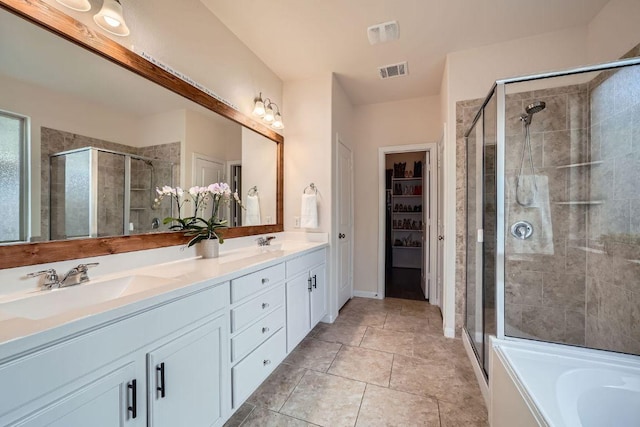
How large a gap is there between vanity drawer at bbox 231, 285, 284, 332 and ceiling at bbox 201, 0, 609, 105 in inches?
83.6

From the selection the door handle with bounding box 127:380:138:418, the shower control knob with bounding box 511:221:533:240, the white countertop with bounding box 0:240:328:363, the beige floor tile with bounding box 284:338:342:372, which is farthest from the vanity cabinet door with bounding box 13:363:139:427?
the shower control knob with bounding box 511:221:533:240

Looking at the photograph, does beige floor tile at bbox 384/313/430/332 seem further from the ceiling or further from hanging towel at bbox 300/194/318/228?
the ceiling

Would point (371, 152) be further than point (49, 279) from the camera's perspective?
Yes

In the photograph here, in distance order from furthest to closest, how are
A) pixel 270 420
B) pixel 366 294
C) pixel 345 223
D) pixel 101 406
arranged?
pixel 366 294, pixel 345 223, pixel 270 420, pixel 101 406

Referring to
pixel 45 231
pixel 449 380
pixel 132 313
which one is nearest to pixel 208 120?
pixel 45 231

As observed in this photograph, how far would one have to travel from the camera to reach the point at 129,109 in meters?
1.47

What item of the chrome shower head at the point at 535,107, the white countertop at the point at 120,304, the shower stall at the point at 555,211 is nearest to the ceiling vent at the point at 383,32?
the shower stall at the point at 555,211

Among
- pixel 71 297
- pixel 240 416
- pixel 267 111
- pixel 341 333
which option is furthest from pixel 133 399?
pixel 267 111

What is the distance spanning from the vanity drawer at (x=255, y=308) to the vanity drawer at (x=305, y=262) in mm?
185

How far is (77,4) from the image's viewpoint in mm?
1187

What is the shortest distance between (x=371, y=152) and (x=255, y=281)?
2.76 meters

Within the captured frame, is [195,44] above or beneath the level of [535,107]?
above

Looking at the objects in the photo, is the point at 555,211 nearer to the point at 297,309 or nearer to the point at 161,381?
the point at 297,309

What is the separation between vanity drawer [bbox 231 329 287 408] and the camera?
1.44 meters
